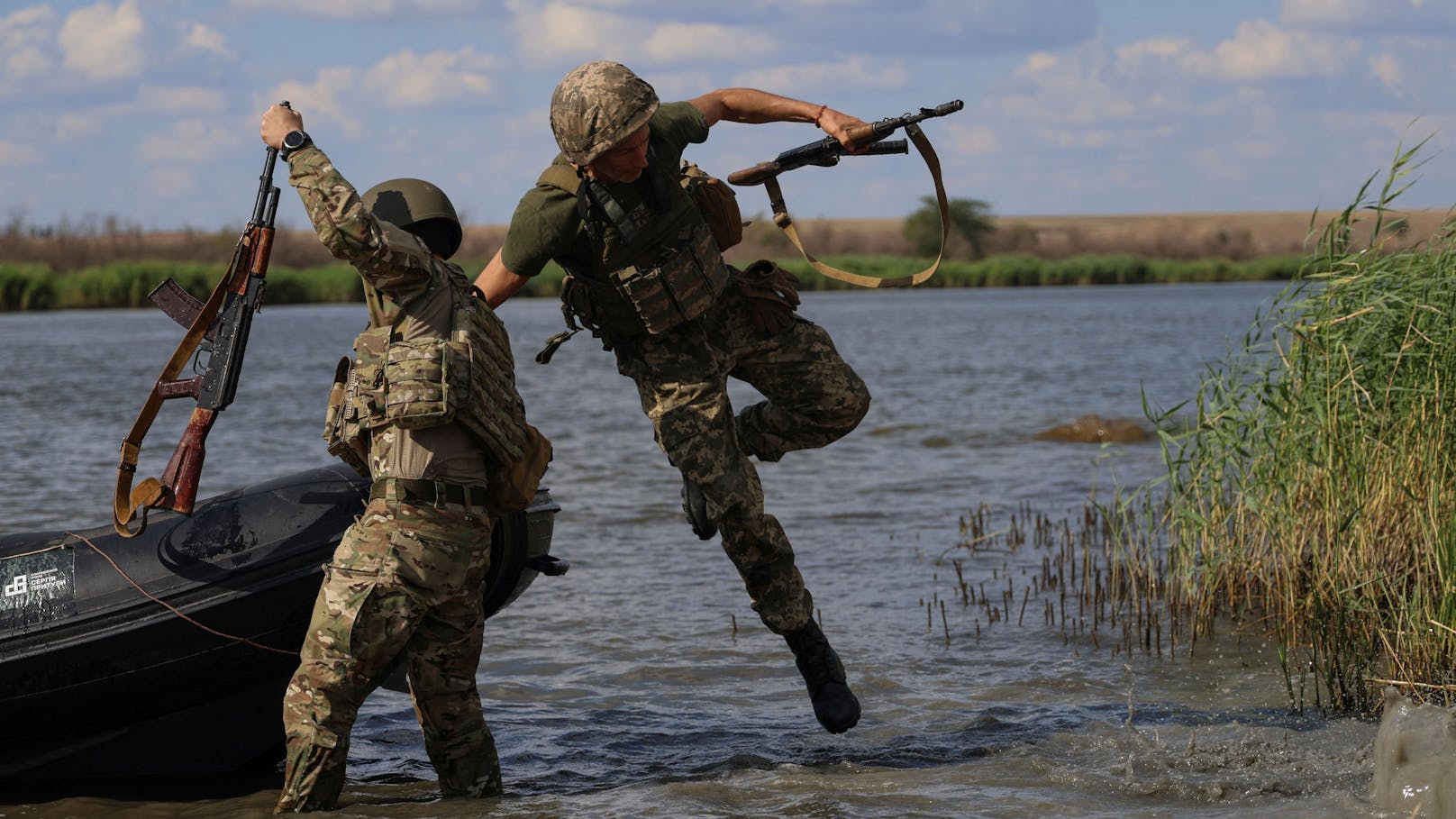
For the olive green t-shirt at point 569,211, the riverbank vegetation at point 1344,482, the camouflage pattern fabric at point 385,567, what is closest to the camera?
the camouflage pattern fabric at point 385,567

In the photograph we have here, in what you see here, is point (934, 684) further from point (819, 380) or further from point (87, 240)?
point (87, 240)

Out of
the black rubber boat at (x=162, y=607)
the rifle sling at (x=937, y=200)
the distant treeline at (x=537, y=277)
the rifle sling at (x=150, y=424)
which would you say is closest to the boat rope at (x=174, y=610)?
the black rubber boat at (x=162, y=607)

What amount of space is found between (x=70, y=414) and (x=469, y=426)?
13.9 metres

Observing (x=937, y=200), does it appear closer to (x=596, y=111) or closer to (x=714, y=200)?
(x=714, y=200)

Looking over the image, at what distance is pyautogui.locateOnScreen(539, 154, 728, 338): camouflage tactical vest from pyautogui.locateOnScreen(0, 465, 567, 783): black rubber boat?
76 cm

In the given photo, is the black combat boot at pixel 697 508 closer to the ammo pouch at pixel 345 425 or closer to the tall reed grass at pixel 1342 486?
the ammo pouch at pixel 345 425

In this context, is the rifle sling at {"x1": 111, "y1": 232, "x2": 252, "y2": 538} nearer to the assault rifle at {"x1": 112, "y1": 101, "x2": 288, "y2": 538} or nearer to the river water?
the assault rifle at {"x1": 112, "y1": 101, "x2": 288, "y2": 538}

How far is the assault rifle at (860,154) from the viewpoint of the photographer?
4.99 meters

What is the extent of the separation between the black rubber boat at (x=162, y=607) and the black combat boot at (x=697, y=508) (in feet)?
1.80

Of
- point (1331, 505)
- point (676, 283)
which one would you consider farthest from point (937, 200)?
point (1331, 505)

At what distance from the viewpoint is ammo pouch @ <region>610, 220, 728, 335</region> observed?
4.69 m

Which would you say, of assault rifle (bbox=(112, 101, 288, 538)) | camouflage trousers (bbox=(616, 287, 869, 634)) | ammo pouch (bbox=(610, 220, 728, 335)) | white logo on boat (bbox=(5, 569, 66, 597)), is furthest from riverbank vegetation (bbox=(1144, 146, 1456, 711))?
white logo on boat (bbox=(5, 569, 66, 597))

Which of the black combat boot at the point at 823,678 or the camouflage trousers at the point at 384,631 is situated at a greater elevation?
the camouflage trousers at the point at 384,631

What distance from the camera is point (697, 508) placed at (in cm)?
509
